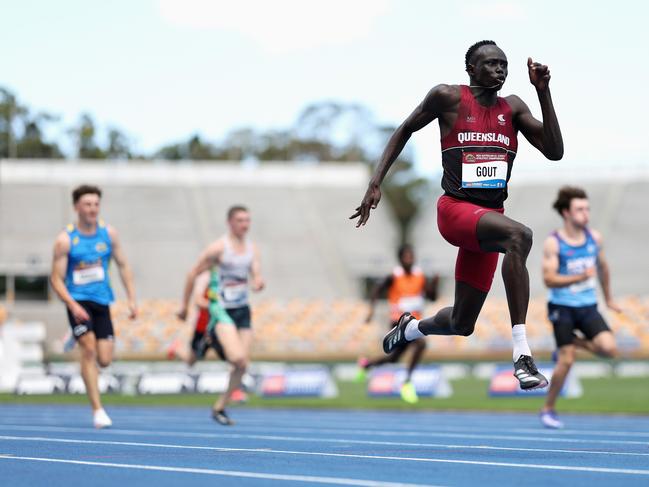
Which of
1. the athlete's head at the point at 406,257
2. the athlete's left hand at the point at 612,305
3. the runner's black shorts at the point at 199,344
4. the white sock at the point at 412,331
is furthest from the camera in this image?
the athlete's head at the point at 406,257

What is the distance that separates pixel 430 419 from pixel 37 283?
43.4 meters

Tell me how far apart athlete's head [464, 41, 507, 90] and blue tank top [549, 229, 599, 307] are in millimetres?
4855

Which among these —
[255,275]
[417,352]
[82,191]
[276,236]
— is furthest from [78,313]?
[276,236]

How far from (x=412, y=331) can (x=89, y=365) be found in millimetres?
3797

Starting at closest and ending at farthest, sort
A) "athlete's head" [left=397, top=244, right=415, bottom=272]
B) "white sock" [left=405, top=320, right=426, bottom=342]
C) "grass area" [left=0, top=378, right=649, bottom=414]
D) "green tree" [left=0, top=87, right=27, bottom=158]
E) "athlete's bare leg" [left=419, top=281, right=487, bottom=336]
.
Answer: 1. "athlete's bare leg" [left=419, top=281, right=487, bottom=336]
2. "white sock" [left=405, top=320, right=426, bottom=342]
3. "grass area" [left=0, top=378, right=649, bottom=414]
4. "athlete's head" [left=397, top=244, right=415, bottom=272]
5. "green tree" [left=0, top=87, right=27, bottom=158]

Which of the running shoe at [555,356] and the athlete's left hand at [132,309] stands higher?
the athlete's left hand at [132,309]

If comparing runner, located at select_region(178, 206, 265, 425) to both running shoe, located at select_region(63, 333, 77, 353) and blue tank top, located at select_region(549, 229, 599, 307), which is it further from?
blue tank top, located at select_region(549, 229, 599, 307)

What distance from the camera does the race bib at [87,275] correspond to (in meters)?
12.2

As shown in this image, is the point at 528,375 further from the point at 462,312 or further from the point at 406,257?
the point at 406,257

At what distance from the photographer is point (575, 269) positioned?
507 inches

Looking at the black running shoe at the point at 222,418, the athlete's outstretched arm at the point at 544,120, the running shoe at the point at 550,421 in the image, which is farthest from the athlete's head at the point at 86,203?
the athlete's outstretched arm at the point at 544,120

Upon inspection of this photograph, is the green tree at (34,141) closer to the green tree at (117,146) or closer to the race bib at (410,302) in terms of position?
the green tree at (117,146)

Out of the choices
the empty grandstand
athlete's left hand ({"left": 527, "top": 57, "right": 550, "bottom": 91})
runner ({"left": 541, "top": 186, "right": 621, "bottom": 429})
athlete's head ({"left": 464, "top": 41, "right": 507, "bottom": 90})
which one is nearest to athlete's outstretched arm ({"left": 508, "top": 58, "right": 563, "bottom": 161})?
athlete's left hand ({"left": 527, "top": 57, "right": 550, "bottom": 91})

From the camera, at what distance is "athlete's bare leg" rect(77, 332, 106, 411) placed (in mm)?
11953
